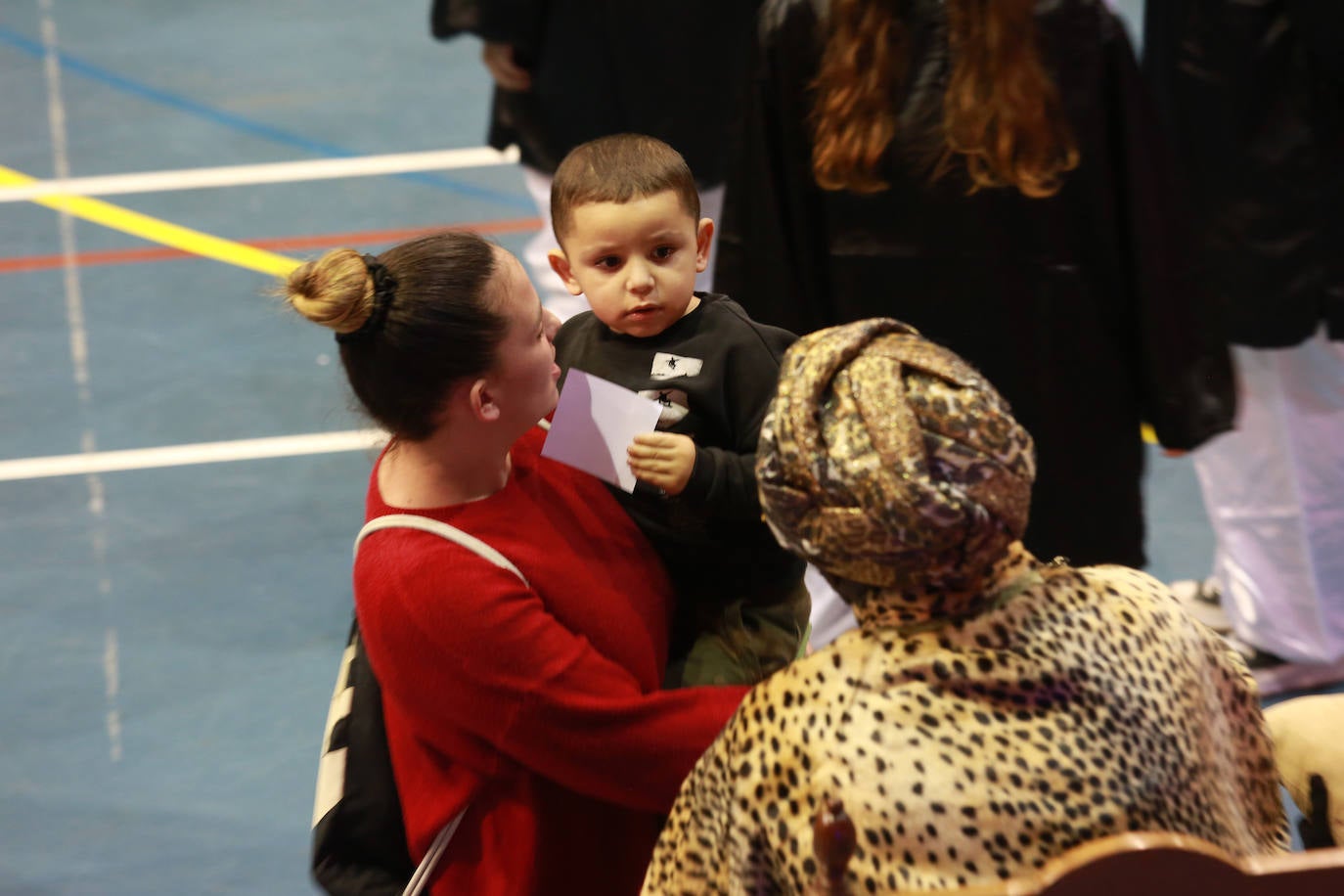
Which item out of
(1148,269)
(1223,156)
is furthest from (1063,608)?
(1223,156)

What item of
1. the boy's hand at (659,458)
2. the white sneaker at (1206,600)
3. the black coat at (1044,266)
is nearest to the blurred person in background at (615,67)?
the black coat at (1044,266)

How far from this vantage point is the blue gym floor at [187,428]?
4004 mm

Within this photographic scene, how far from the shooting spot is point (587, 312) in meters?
2.45

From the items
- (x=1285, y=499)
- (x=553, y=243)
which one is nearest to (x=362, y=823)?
(x=1285, y=499)

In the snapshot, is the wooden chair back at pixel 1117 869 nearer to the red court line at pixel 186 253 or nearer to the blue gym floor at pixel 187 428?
the blue gym floor at pixel 187 428

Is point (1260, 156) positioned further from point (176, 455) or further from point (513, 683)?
point (176, 455)

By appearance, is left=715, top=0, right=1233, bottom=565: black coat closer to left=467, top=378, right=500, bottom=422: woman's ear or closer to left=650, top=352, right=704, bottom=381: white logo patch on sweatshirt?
left=650, top=352, right=704, bottom=381: white logo patch on sweatshirt

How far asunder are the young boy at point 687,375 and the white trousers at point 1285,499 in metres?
2.04

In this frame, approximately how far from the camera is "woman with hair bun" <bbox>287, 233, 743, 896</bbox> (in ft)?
6.11

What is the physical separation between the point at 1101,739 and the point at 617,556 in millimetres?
794

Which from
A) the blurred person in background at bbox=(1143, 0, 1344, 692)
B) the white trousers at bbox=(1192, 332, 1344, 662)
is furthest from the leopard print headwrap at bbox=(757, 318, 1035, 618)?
the white trousers at bbox=(1192, 332, 1344, 662)

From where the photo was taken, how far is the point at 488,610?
185 cm

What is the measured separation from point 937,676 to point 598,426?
668 mm

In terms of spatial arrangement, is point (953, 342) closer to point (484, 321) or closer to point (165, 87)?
point (484, 321)
